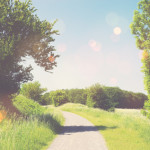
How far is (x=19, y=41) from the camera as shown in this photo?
1503 cm

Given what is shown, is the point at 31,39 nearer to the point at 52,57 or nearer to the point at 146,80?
the point at 52,57

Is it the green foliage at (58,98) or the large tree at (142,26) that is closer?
the large tree at (142,26)

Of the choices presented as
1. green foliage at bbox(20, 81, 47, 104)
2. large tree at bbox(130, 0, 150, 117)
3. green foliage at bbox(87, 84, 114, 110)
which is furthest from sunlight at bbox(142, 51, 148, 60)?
green foliage at bbox(20, 81, 47, 104)

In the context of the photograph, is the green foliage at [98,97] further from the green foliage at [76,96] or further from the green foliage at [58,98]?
the green foliage at [76,96]

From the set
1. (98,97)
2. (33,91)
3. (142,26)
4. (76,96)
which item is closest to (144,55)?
(142,26)

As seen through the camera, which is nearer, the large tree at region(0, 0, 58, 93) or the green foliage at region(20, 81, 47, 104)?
the large tree at region(0, 0, 58, 93)

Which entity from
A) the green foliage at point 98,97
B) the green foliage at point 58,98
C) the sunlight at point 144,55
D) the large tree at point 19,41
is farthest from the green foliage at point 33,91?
the sunlight at point 144,55

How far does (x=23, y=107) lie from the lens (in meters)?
23.8

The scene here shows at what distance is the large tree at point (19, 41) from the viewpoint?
47.9 feet

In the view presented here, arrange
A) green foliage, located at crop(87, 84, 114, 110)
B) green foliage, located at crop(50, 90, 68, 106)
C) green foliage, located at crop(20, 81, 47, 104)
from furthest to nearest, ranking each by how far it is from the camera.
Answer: green foliage, located at crop(50, 90, 68, 106) → green foliage, located at crop(20, 81, 47, 104) → green foliage, located at crop(87, 84, 114, 110)

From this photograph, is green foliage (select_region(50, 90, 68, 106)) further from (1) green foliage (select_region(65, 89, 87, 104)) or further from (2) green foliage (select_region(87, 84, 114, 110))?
(2) green foliage (select_region(87, 84, 114, 110))

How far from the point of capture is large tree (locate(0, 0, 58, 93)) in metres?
14.6

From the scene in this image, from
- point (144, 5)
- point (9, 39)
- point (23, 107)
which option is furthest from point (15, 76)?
point (144, 5)

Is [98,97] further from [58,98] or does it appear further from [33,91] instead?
[58,98]
